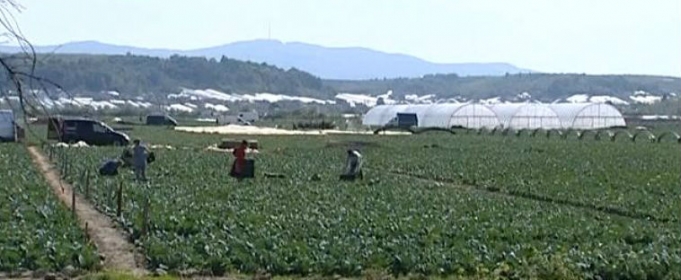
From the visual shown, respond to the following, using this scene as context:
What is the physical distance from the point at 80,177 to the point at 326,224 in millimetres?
12681

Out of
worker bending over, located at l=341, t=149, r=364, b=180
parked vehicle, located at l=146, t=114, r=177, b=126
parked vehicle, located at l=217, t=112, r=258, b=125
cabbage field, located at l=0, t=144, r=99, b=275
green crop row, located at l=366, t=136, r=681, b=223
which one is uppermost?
cabbage field, located at l=0, t=144, r=99, b=275

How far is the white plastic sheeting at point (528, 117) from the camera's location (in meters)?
95.6

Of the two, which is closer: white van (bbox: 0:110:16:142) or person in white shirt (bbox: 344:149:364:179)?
person in white shirt (bbox: 344:149:364:179)

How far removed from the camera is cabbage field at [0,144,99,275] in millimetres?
15802

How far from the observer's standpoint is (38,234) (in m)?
17.9

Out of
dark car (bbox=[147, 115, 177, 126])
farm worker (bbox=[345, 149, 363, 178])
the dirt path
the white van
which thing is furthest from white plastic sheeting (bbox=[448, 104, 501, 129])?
the dirt path

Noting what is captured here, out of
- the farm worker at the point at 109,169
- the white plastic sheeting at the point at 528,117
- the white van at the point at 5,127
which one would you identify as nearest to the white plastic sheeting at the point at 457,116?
the white plastic sheeting at the point at 528,117

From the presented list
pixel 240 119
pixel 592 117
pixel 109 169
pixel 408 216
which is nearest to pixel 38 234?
pixel 408 216

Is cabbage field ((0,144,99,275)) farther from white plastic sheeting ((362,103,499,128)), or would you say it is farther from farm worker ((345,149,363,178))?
white plastic sheeting ((362,103,499,128))

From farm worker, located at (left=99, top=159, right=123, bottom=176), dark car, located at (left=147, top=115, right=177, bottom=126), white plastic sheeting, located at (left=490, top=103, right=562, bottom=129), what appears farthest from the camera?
white plastic sheeting, located at (left=490, top=103, right=562, bottom=129)

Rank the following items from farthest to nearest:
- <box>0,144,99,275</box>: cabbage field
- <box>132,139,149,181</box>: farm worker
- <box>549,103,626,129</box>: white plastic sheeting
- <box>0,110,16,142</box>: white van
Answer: <box>549,103,626,129</box>: white plastic sheeting, <box>0,110,16,142</box>: white van, <box>132,139,149,181</box>: farm worker, <box>0,144,99,275</box>: cabbage field

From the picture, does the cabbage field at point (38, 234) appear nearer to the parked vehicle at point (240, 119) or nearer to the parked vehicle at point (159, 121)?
the parked vehicle at point (159, 121)

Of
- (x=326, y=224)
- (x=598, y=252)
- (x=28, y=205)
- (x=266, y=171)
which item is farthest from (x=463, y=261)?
(x=266, y=171)

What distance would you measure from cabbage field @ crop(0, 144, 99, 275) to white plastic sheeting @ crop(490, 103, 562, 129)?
232 ft
